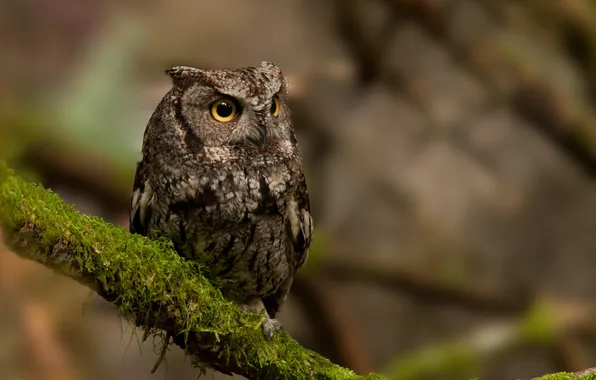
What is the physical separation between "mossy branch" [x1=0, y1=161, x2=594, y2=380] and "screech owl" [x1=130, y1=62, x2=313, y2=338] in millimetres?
143

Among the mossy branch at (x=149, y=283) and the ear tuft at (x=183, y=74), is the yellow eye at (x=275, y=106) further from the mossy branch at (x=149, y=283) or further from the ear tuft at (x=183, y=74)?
the mossy branch at (x=149, y=283)

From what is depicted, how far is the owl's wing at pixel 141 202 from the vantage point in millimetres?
2350

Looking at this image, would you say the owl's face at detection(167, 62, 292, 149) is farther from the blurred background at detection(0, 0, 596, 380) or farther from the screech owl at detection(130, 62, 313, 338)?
the blurred background at detection(0, 0, 596, 380)

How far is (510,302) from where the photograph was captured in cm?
461

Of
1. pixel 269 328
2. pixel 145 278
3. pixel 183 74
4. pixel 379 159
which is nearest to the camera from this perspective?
pixel 145 278

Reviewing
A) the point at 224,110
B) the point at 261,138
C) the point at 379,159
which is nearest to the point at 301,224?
the point at 261,138

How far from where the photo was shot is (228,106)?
89.0 inches

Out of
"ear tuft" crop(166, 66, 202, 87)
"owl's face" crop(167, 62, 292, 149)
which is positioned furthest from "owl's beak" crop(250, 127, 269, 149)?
"ear tuft" crop(166, 66, 202, 87)

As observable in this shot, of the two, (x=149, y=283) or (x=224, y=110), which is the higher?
(x=224, y=110)

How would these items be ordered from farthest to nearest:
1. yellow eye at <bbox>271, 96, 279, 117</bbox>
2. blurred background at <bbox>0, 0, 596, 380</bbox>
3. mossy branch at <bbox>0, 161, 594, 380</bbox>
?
blurred background at <bbox>0, 0, 596, 380</bbox>, yellow eye at <bbox>271, 96, 279, 117</bbox>, mossy branch at <bbox>0, 161, 594, 380</bbox>

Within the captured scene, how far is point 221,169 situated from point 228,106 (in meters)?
0.20

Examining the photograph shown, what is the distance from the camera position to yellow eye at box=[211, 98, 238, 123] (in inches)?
89.0

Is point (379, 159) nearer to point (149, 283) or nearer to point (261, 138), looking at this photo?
point (261, 138)

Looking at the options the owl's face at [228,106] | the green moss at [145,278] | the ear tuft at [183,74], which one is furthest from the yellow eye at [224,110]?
the green moss at [145,278]
